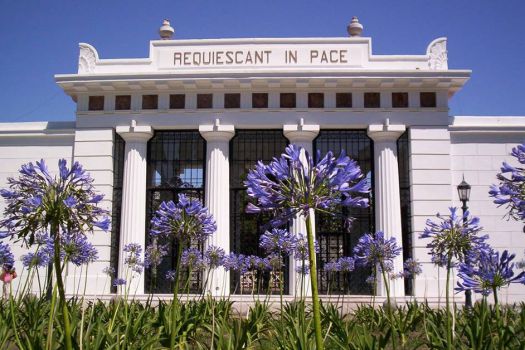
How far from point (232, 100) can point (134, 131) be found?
14.1ft

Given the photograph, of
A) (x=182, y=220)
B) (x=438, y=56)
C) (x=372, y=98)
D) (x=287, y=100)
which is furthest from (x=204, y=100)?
(x=182, y=220)

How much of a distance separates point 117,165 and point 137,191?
1.91 metres

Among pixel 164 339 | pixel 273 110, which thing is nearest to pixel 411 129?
pixel 273 110

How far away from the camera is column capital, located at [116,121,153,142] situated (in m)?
21.5

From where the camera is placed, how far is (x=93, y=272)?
20.8 meters

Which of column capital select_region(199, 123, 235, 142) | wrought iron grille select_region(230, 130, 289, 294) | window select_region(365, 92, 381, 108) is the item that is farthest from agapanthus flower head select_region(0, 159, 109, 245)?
window select_region(365, 92, 381, 108)

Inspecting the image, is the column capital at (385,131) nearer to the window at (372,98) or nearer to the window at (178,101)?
the window at (372,98)

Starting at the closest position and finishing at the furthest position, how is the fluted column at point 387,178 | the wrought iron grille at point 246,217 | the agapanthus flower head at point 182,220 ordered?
the agapanthus flower head at point 182,220 → the fluted column at point 387,178 → the wrought iron grille at point 246,217

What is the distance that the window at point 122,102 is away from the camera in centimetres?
2192

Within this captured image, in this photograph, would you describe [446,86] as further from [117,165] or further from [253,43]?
[117,165]

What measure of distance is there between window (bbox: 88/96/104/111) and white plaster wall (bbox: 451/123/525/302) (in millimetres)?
14844

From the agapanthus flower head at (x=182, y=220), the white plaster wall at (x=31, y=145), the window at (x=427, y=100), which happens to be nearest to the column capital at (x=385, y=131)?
the window at (x=427, y=100)

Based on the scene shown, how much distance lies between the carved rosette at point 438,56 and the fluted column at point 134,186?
12.2 metres

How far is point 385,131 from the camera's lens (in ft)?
69.3
